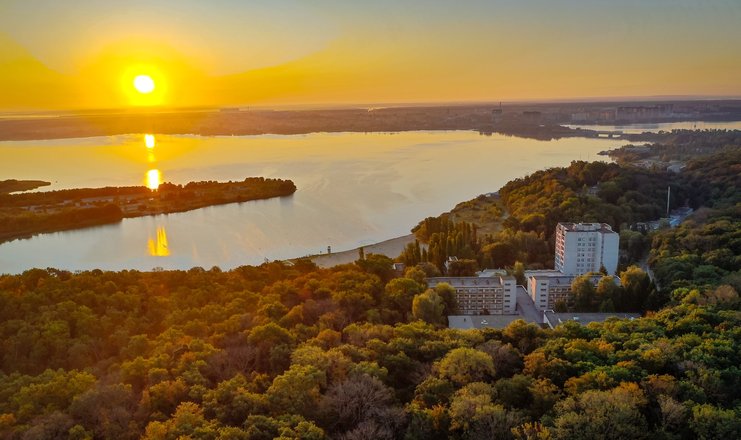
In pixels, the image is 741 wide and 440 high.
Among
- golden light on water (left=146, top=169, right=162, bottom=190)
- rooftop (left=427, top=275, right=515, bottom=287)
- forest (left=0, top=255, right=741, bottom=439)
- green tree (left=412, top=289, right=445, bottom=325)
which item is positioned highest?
golden light on water (left=146, top=169, right=162, bottom=190)

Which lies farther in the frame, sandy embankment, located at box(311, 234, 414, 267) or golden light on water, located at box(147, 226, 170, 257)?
golden light on water, located at box(147, 226, 170, 257)

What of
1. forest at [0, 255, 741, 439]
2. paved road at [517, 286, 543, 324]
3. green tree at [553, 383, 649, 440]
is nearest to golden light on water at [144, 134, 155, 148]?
forest at [0, 255, 741, 439]

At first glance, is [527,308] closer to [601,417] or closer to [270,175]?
[601,417]

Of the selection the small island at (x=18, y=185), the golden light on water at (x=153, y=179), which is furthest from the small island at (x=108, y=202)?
the small island at (x=18, y=185)

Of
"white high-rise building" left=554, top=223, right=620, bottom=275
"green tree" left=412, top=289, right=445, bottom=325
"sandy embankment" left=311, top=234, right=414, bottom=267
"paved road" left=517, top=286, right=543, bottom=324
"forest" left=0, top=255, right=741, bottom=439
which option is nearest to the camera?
"forest" left=0, top=255, right=741, bottom=439

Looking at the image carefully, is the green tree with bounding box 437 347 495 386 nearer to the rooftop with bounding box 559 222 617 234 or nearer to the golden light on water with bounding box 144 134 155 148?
the rooftop with bounding box 559 222 617 234

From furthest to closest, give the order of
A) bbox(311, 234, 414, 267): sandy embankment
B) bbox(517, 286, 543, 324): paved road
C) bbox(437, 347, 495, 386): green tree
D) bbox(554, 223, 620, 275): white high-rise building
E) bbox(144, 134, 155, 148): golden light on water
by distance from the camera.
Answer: bbox(144, 134, 155, 148): golden light on water < bbox(311, 234, 414, 267): sandy embankment < bbox(554, 223, 620, 275): white high-rise building < bbox(517, 286, 543, 324): paved road < bbox(437, 347, 495, 386): green tree

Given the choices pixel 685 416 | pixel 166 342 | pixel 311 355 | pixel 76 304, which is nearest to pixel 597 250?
pixel 685 416
